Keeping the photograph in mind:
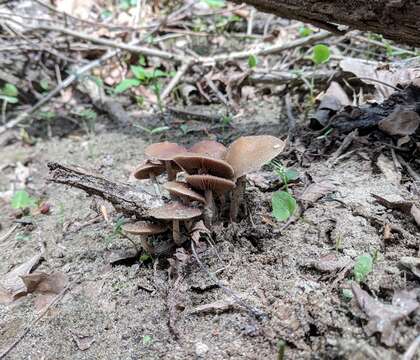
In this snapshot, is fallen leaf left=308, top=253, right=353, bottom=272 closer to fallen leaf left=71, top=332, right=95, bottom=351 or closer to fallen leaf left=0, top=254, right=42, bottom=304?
fallen leaf left=71, top=332, right=95, bottom=351

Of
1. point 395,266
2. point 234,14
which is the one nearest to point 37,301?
point 395,266

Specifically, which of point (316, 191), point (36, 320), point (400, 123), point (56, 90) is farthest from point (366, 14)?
point (56, 90)

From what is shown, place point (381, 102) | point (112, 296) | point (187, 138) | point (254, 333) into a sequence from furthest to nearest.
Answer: point (187, 138) < point (381, 102) < point (112, 296) < point (254, 333)

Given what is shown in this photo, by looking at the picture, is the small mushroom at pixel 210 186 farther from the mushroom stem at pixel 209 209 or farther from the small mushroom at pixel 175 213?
the small mushroom at pixel 175 213

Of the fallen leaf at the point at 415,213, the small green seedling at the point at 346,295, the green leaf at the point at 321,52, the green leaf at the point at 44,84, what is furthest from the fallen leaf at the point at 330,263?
the green leaf at the point at 44,84

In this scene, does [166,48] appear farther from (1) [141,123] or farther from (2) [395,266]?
(2) [395,266]

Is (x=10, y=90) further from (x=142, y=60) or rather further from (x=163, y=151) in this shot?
(x=163, y=151)

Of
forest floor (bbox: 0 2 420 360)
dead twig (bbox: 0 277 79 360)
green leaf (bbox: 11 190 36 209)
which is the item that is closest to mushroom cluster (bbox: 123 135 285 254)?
forest floor (bbox: 0 2 420 360)
